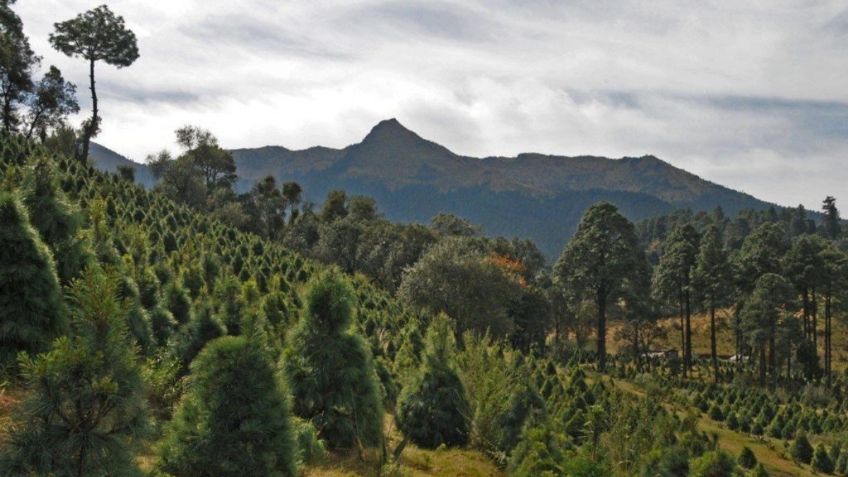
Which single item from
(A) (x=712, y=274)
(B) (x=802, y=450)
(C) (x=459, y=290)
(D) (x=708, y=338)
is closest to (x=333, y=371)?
(B) (x=802, y=450)

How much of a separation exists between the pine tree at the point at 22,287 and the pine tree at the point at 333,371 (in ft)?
14.8

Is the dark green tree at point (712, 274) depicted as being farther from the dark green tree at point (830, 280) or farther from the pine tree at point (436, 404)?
the pine tree at point (436, 404)

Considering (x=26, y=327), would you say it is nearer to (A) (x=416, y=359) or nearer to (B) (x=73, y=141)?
(A) (x=416, y=359)

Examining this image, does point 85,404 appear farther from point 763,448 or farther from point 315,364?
point 763,448

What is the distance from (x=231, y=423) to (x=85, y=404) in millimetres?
2893

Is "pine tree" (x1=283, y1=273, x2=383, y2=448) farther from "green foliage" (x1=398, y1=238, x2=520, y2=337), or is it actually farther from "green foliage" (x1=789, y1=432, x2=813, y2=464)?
"green foliage" (x1=398, y1=238, x2=520, y2=337)

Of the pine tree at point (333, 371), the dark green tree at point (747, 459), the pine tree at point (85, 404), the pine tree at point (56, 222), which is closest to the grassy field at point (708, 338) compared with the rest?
the dark green tree at point (747, 459)

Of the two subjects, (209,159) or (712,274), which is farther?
(209,159)

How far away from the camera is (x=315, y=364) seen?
1273 centimetres

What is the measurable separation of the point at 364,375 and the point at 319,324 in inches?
57.1

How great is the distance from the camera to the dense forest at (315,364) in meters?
5.30

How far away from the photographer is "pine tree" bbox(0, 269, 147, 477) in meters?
4.89

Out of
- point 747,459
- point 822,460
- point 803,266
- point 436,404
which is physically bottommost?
point 822,460

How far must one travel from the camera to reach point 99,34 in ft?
160
